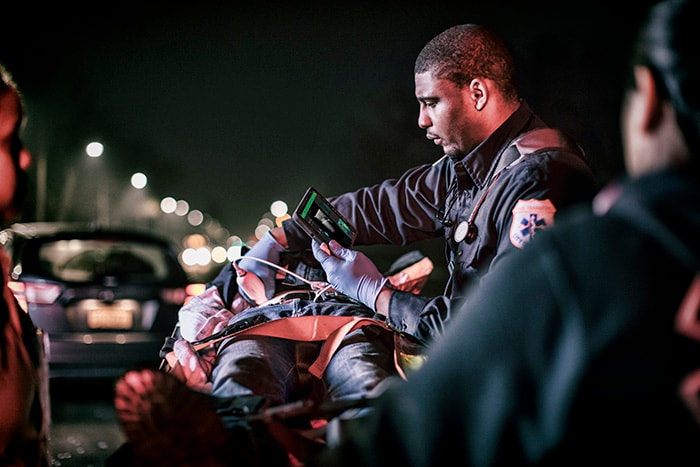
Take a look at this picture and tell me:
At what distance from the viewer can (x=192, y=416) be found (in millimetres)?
1873

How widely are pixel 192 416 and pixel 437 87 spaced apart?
2.19m

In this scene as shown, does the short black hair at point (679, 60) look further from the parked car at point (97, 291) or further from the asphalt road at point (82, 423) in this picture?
the parked car at point (97, 291)

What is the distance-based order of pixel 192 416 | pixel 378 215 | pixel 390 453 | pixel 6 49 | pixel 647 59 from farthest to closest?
1. pixel 6 49
2. pixel 378 215
3. pixel 192 416
4. pixel 647 59
5. pixel 390 453

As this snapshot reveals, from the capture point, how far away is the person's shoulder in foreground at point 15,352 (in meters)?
2.28

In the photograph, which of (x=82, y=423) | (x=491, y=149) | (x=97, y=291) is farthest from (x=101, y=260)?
(x=491, y=149)

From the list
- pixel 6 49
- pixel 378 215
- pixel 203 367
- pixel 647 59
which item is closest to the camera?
pixel 647 59

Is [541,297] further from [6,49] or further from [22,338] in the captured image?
[6,49]

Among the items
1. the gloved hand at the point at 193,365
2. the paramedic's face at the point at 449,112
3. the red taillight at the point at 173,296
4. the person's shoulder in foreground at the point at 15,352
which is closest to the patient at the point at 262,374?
the gloved hand at the point at 193,365

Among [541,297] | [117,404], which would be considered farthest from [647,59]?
[117,404]

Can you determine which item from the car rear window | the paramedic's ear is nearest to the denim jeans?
the paramedic's ear

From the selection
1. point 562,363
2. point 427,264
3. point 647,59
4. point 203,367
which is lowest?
point 203,367

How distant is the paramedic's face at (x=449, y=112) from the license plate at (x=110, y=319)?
5.02 metres

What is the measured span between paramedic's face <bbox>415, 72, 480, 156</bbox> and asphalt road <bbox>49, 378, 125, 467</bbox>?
2.34 m

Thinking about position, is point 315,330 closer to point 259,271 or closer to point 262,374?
point 262,374
